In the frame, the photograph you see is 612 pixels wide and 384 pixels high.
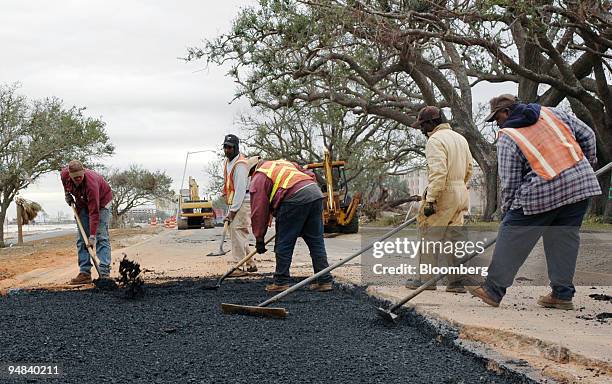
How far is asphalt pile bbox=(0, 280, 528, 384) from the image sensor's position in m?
3.35

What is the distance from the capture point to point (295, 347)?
3973mm

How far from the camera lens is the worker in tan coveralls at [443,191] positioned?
5.51 meters

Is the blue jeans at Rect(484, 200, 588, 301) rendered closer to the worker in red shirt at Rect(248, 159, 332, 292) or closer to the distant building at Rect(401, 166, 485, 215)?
the distant building at Rect(401, 166, 485, 215)

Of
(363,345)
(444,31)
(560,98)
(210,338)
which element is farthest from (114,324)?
(560,98)

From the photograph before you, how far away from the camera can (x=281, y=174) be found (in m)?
6.36

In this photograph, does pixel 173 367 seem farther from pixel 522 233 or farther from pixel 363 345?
pixel 522 233

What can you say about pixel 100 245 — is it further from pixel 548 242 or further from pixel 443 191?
pixel 548 242

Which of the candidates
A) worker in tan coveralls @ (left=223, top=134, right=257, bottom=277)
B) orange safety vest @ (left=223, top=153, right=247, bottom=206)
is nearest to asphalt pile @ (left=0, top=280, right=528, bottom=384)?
worker in tan coveralls @ (left=223, top=134, right=257, bottom=277)

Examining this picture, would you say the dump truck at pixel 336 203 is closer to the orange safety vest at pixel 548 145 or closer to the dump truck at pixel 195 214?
the orange safety vest at pixel 548 145

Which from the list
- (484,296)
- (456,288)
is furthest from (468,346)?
(456,288)

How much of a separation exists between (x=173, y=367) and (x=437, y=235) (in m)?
2.93

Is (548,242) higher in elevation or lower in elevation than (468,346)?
higher

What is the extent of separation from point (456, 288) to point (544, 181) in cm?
153

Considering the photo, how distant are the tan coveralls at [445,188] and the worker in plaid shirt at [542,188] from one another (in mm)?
701
